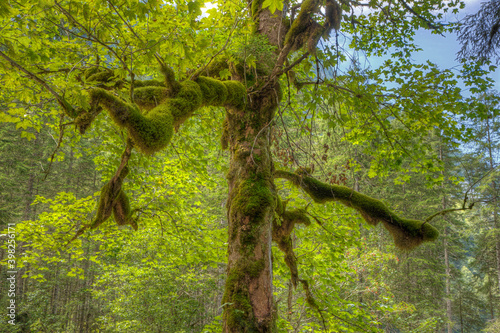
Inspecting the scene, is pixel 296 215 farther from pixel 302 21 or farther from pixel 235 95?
pixel 302 21

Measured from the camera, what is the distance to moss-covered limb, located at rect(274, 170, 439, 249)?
11.7 ft

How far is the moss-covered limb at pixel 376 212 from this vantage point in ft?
Result: 11.7

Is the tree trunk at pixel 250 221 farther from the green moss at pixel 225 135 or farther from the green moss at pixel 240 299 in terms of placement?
the green moss at pixel 225 135

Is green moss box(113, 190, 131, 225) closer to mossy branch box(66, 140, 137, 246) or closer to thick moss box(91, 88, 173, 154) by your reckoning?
mossy branch box(66, 140, 137, 246)

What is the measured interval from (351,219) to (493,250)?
1415 cm

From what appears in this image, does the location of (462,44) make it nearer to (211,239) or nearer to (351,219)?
(351,219)

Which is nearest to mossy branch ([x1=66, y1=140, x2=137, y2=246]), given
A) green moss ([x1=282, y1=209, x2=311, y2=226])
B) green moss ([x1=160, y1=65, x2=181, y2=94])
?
green moss ([x1=160, y1=65, x2=181, y2=94])

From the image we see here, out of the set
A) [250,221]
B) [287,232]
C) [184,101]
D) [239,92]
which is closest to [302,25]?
[239,92]

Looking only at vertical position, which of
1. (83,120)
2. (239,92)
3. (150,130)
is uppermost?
(239,92)

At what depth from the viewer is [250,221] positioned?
105 inches

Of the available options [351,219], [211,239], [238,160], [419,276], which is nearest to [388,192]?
[419,276]

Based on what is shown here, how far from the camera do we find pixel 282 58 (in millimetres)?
2889

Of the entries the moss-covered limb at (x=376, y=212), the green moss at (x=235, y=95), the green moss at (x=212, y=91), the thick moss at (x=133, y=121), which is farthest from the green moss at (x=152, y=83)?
the moss-covered limb at (x=376, y=212)

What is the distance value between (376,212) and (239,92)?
8.00ft
